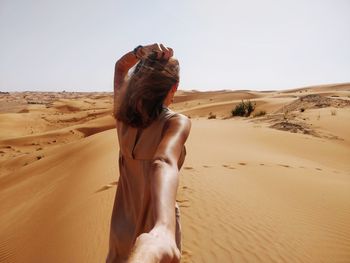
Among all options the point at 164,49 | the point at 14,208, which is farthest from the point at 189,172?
the point at 164,49

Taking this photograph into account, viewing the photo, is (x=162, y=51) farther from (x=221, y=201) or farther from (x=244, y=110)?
(x=244, y=110)

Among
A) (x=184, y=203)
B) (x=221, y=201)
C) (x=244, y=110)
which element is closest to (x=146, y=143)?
(x=184, y=203)

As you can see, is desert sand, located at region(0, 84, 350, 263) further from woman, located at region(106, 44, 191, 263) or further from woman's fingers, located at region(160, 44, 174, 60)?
woman's fingers, located at region(160, 44, 174, 60)

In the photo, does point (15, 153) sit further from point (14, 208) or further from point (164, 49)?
point (164, 49)

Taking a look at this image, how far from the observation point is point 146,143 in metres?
1.55

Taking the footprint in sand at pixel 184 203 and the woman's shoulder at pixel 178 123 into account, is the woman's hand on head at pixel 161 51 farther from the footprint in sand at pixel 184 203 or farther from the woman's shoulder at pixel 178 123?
the footprint in sand at pixel 184 203

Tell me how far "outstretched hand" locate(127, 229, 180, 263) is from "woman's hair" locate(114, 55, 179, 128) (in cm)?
74

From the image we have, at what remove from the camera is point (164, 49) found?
161 cm

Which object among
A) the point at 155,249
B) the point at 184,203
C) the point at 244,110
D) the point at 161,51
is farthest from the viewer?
the point at 244,110

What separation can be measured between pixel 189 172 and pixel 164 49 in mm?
4984

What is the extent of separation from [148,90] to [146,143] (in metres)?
0.23

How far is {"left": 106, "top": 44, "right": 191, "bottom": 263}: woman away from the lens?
1.27 m

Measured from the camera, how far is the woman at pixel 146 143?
1.27 meters

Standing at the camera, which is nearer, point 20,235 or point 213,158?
point 20,235
